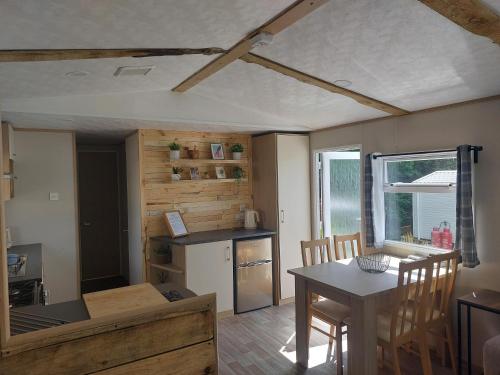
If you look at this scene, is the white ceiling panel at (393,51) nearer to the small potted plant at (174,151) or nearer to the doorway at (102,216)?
the small potted plant at (174,151)

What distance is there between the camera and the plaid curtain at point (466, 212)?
2842 millimetres

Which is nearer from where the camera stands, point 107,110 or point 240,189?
point 107,110

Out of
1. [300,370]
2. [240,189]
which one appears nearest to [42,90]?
[240,189]

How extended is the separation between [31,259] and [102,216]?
2499mm

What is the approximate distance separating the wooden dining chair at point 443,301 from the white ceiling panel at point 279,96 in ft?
5.12

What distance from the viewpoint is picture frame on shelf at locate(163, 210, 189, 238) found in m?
4.17

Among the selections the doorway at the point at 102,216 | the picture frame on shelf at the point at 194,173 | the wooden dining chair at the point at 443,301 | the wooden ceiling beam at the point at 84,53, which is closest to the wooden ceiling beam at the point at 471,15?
Answer: the wooden ceiling beam at the point at 84,53

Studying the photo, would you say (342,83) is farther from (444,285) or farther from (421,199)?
(444,285)

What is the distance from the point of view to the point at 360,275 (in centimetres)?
289

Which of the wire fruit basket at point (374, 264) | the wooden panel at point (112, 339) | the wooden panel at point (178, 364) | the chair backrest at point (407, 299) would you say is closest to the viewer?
the wooden panel at point (112, 339)

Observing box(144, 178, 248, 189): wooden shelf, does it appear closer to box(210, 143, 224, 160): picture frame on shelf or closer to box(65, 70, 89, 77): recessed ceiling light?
box(210, 143, 224, 160): picture frame on shelf

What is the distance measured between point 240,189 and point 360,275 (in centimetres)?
230

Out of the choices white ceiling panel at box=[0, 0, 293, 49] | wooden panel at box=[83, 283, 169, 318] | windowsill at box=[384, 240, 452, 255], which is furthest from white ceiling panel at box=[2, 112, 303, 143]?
wooden panel at box=[83, 283, 169, 318]

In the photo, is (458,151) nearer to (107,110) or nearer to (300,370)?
(300,370)
